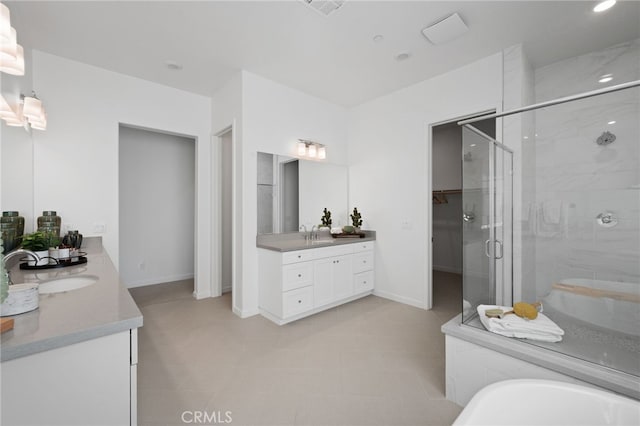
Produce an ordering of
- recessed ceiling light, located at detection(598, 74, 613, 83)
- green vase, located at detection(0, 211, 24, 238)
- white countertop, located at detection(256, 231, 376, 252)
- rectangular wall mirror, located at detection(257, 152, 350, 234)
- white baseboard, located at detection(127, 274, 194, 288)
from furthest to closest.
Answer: white baseboard, located at detection(127, 274, 194, 288)
rectangular wall mirror, located at detection(257, 152, 350, 234)
white countertop, located at detection(256, 231, 376, 252)
recessed ceiling light, located at detection(598, 74, 613, 83)
green vase, located at detection(0, 211, 24, 238)

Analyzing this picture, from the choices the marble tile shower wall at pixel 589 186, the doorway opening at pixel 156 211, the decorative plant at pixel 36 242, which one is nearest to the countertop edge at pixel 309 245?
the doorway opening at pixel 156 211

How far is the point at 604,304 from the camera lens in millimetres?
1890

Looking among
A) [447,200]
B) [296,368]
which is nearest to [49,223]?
[296,368]

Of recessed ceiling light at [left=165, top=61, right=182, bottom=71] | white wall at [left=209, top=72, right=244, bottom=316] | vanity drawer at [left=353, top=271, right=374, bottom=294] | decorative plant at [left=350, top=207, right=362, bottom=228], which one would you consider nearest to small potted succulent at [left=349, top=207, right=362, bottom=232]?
decorative plant at [left=350, top=207, right=362, bottom=228]

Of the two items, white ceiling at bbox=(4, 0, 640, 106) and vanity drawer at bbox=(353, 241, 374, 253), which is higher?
white ceiling at bbox=(4, 0, 640, 106)

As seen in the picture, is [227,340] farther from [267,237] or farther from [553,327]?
[553,327]

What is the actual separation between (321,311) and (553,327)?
7.18 feet

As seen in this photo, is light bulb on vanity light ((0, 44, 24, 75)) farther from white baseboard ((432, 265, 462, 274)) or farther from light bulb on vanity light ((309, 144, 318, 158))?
white baseboard ((432, 265, 462, 274))

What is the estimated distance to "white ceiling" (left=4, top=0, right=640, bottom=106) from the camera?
6.96ft

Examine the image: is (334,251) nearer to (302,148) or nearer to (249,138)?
(302,148)

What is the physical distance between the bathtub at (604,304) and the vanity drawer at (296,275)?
2.11 m

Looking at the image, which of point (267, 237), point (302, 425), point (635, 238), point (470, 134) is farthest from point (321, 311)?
point (635, 238)

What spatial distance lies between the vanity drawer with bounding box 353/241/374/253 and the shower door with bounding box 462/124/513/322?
162 centimetres

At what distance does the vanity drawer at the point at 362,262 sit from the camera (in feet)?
11.8
